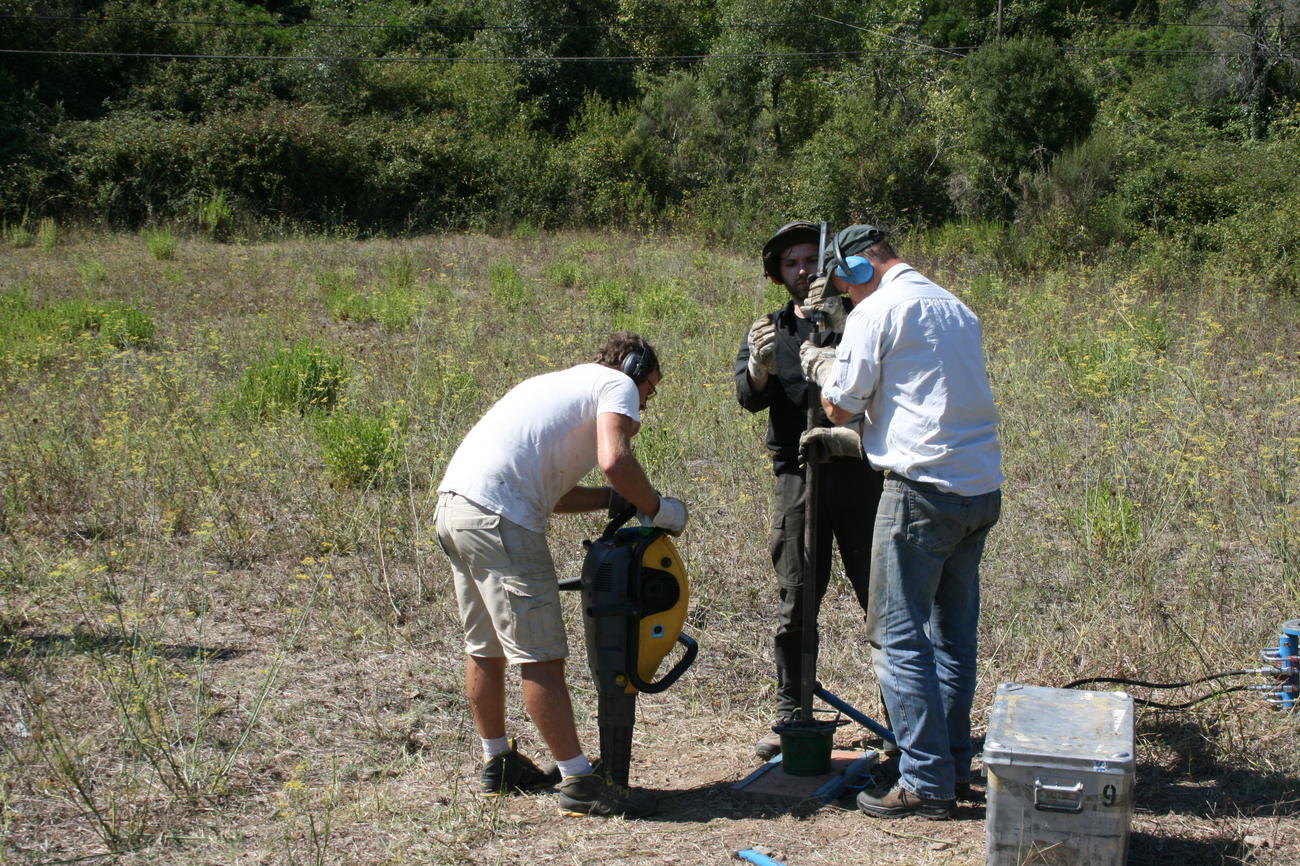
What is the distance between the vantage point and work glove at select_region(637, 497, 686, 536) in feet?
12.0

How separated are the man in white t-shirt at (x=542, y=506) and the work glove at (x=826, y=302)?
0.57 meters

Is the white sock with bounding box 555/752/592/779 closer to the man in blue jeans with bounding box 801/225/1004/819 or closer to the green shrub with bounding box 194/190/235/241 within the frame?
the man in blue jeans with bounding box 801/225/1004/819

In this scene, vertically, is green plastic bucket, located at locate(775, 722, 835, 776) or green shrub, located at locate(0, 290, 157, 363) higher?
green shrub, located at locate(0, 290, 157, 363)

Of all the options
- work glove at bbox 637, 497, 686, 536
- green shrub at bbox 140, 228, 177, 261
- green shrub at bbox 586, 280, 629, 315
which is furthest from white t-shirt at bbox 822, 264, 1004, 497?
green shrub at bbox 140, 228, 177, 261

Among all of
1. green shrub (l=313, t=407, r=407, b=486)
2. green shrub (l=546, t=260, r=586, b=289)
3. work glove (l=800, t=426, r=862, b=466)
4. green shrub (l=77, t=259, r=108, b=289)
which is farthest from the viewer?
green shrub (l=546, t=260, r=586, b=289)

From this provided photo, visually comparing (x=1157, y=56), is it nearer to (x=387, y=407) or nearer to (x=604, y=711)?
(x=387, y=407)

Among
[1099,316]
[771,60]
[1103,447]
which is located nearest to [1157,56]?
[771,60]

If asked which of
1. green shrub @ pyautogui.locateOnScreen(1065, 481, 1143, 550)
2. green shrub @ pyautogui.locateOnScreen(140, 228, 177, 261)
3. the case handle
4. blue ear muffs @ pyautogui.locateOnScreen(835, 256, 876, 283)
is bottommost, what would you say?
the case handle

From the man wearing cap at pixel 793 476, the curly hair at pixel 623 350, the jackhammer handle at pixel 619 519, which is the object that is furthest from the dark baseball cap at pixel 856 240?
the jackhammer handle at pixel 619 519

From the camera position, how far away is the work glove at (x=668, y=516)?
3.64m

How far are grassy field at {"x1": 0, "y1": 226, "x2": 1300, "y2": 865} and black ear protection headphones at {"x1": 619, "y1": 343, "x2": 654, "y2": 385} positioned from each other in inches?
58.0

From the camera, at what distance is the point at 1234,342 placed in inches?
386

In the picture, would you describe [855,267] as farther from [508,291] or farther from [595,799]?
[508,291]

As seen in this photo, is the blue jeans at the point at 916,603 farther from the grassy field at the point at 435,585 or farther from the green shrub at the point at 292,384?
the green shrub at the point at 292,384
